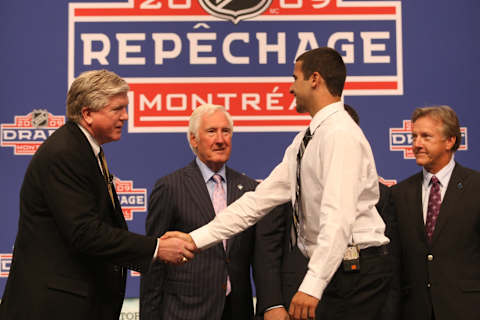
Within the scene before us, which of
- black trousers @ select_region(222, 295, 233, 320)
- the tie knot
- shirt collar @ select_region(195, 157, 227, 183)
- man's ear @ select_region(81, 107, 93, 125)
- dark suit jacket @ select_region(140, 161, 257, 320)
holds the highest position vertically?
man's ear @ select_region(81, 107, 93, 125)

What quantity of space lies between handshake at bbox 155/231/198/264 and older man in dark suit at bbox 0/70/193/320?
5.5 inches

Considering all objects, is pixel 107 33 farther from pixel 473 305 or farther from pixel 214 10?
pixel 473 305

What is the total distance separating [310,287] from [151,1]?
2717mm

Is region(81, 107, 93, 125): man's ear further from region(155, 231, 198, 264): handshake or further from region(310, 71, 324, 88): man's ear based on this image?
region(310, 71, 324, 88): man's ear

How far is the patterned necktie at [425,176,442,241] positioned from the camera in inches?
120

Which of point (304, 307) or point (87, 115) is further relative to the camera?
point (87, 115)

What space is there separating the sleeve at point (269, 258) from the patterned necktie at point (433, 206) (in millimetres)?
757

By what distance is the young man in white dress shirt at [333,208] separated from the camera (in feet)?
6.59

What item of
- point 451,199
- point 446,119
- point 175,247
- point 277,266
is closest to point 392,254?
point 451,199

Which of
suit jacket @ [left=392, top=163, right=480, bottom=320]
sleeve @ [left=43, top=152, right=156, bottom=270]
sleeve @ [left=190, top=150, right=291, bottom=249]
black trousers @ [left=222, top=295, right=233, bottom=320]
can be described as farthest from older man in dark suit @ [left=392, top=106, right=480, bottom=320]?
sleeve @ [left=43, top=152, right=156, bottom=270]

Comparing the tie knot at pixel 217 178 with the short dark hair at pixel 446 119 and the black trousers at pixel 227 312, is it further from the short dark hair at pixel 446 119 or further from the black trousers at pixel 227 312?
the short dark hair at pixel 446 119

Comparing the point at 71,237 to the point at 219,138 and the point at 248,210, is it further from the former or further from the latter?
the point at 219,138

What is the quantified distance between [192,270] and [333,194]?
43.6 inches

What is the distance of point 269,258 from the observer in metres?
2.84
